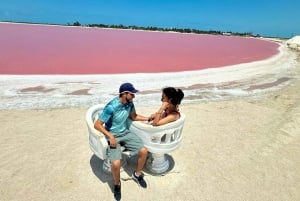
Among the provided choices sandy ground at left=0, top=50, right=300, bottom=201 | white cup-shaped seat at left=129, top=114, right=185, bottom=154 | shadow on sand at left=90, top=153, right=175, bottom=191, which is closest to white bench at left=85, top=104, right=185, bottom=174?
white cup-shaped seat at left=129, top=114, right=185, bottom=154

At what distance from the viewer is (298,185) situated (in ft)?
13.5

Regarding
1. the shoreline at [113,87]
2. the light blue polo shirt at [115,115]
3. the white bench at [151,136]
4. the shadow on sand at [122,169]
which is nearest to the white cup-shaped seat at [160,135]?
the white bench at [151,136]

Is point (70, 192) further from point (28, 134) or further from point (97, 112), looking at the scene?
point (28, 134)

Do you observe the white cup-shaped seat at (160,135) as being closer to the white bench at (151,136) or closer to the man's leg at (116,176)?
the white bench at (151,136)

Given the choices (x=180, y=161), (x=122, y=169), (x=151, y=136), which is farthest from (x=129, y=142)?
(x=180, y=161)

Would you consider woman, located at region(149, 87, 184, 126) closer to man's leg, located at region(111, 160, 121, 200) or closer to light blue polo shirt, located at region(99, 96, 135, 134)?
light blue polo shirt, located at region(99, 96, 135, 134)

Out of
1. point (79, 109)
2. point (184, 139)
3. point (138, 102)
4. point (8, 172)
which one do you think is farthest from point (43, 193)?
point (138, 102)

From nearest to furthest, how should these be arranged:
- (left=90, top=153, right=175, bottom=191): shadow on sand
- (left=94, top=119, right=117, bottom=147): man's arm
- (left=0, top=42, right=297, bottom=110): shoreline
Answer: (left=94, top=119, right=117, bottom=147): man's arm, (left=90, top=153, right=175, bottom=191): shadow on sand, (left=0, top=42, right=297, bottom=110): shoreline

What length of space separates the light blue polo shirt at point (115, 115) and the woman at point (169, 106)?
395 millimetres

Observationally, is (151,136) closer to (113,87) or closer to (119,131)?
(119,131)

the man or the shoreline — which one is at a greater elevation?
the man

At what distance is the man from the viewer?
3561 mm

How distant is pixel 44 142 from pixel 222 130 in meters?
3.53

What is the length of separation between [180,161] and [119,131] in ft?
4.47
